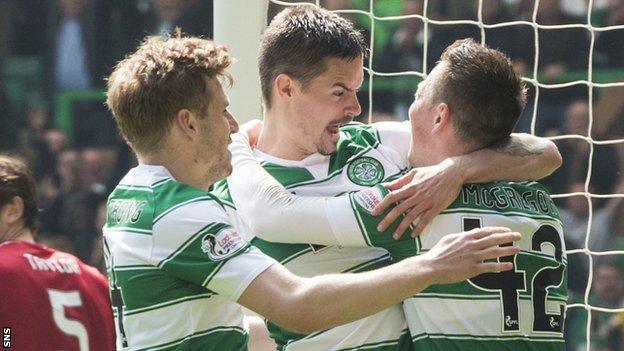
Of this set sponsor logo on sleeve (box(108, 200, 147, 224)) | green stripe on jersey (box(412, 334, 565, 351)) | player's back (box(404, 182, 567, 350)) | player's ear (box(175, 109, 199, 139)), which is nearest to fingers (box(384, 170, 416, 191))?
player's back (box(404, 182, 567, 350))

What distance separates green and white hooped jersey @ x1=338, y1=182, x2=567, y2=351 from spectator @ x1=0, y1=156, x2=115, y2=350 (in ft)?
5.89

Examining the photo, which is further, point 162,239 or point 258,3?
point 258,3

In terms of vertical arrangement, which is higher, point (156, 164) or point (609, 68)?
point (156, 164)

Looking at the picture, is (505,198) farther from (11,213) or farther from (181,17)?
(181,17)

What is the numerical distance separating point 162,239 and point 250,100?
99 cm

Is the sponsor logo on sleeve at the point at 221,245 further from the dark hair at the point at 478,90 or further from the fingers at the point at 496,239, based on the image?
the dark hair at the point at 478,90

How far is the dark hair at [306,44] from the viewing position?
292cm

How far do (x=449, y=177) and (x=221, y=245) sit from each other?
1.79ft

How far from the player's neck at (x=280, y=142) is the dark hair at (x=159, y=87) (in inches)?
12.5

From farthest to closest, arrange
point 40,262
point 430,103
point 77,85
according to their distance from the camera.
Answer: point 77,85 < point 40,262 < point 430,103

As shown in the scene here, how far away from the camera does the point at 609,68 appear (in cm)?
661

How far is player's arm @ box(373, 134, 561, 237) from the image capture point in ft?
8.60

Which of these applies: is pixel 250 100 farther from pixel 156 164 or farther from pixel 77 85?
pixel 77 85

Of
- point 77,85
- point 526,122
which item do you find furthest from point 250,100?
A: point 77,85
